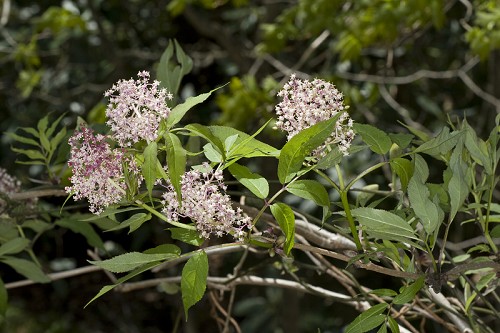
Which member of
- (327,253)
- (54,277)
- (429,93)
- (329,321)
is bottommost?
(329,321)

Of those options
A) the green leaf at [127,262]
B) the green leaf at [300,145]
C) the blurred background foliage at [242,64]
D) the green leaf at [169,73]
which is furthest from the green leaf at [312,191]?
the blurred background foliage at [242,64]

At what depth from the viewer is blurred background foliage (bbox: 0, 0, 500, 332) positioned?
90.4 inches

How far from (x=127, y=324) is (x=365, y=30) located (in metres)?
1.96

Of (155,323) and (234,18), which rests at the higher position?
(234,18)

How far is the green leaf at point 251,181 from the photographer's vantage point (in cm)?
61

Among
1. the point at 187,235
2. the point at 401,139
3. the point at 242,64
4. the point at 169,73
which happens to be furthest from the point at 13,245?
the point at 242,64

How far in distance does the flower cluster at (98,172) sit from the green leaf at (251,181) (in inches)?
3.1

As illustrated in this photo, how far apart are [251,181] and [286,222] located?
0.16ft

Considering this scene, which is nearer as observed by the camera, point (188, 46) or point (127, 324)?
point (188, 46)

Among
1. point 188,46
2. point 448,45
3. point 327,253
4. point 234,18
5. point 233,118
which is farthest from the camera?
point 188,46

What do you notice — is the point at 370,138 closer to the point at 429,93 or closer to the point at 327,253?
the point at 327,253

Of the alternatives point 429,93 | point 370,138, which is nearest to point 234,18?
point 429,93

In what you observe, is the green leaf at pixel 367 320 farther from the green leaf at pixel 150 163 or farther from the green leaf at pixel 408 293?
the green leaf at pixel 150 163

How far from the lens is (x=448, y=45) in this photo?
113 inches
